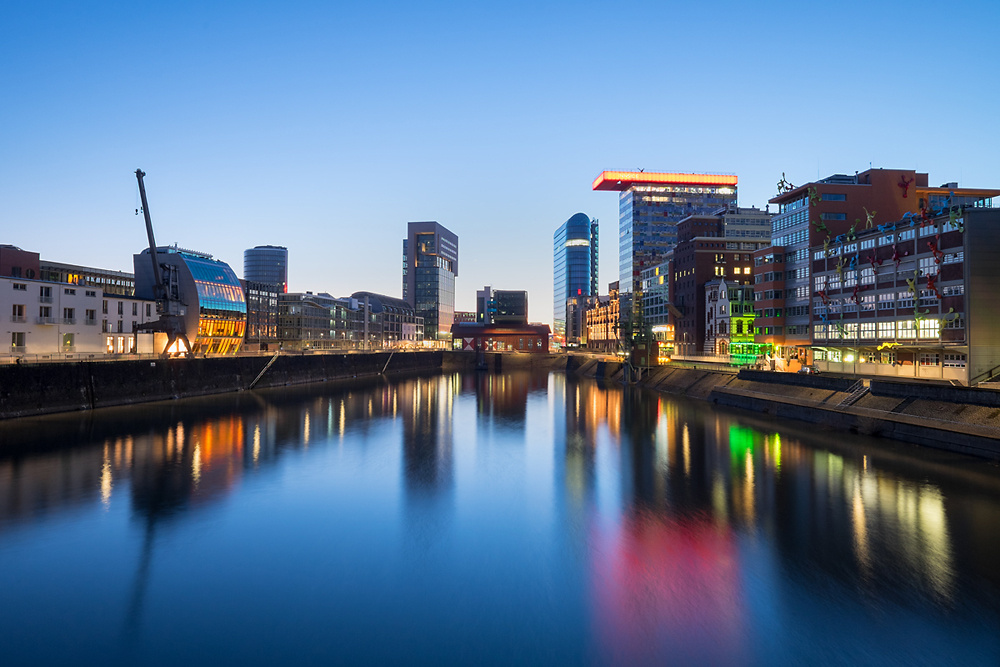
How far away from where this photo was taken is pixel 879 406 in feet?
161

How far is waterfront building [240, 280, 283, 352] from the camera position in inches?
6142

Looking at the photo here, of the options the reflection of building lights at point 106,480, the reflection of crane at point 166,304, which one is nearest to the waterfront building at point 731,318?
the reflection of crane at point 166,304

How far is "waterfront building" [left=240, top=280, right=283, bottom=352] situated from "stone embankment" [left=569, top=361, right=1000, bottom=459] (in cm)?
12485

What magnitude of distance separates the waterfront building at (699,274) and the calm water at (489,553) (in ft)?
279

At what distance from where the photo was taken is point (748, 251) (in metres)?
132

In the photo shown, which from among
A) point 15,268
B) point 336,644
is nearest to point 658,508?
point 336,644

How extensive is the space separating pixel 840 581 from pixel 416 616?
15.2m

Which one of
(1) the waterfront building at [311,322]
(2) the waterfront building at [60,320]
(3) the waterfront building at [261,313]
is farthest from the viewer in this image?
(1) the waterfront building at [311,322]

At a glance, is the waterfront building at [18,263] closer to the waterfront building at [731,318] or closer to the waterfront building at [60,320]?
the waterfront building at [60,320]

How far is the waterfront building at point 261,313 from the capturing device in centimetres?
15600

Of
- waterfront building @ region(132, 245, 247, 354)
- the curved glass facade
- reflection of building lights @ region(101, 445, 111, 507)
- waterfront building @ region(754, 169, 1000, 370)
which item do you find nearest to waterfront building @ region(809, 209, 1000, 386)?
waterfront building @ region(754, 169, 1000, 370)

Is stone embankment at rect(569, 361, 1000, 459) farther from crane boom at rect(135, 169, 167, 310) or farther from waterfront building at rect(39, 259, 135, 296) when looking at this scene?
waterfront building at rect(39, 259, 135, 296)

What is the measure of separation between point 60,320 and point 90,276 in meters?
93.4

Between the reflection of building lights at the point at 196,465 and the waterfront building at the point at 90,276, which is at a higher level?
the waterfront building at the point at 90,276
